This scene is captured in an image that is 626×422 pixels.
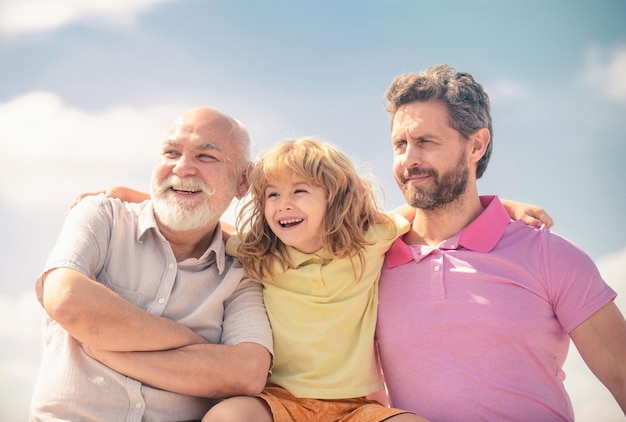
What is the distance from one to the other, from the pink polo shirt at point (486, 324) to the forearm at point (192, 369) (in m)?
0.94

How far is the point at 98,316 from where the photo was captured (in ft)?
9.91

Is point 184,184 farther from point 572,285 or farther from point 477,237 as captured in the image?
point 572,285

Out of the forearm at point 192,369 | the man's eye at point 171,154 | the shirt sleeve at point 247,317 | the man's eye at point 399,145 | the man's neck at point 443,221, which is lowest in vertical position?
the forearm at point 192,369

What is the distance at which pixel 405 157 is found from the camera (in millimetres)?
3930

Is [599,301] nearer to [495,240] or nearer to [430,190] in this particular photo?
[495,240]

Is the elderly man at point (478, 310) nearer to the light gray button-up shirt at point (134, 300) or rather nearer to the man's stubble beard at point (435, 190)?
the man's stubble beard at point (435, 190)

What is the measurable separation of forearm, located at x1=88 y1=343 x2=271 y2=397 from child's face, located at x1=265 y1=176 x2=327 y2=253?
823mm

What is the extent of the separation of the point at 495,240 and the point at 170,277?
6.53 ft

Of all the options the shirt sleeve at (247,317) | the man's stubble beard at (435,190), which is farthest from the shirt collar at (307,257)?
the man's stubble beard at (435,190)

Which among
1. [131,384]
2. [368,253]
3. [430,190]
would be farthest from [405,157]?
[131,384]

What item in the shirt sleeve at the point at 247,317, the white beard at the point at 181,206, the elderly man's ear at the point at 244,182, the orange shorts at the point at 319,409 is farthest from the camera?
the elderly man's ear at the point at 244,182

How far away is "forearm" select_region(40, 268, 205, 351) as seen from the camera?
3.02m

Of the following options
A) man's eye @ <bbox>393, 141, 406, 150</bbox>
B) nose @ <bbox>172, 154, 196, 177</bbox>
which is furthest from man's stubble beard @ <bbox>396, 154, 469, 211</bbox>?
nose @ <bbox>172, 154, 196, 177</bbox>

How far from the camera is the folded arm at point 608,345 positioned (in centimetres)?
346
